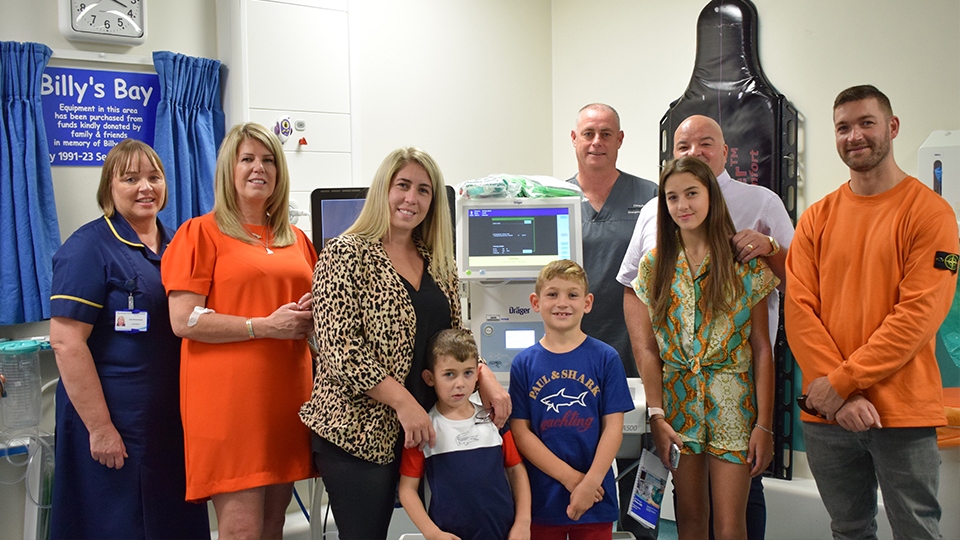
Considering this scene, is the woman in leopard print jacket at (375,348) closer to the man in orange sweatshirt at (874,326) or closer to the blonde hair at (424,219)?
the blonde hair at (424,219)

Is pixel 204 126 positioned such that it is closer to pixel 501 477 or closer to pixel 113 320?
pixel 113 320

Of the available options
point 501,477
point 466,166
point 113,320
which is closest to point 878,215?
point 501,477

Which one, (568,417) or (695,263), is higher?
(695,263)

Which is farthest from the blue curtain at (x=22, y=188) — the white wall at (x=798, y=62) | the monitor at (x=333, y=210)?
the white wall at (x=798, y=62)

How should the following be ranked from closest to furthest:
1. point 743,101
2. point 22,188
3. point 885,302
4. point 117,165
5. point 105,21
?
point 885,302
point 117,165
point 22,188
point 105,21
point 743,101

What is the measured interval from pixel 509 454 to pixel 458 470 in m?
0.16

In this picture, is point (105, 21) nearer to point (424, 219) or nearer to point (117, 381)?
point (117, 381)

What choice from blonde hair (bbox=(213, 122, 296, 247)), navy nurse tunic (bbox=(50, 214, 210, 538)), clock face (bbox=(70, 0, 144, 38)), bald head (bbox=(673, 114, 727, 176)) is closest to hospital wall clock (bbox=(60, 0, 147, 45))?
clock face (bbox=(70, 0, 144, 38))

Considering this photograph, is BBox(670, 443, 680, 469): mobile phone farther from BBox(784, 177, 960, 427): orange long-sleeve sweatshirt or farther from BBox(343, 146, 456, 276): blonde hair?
BBox(343, 146, 456, 276): blonde hair

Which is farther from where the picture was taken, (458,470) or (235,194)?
(235,194)

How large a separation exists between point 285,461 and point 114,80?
6.18 ft

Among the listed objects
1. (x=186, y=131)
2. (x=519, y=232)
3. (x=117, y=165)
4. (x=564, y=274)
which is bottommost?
(x=564, y=274)

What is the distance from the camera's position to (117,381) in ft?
7.14

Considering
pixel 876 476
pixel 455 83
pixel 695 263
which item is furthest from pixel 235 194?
pixel 455 83
